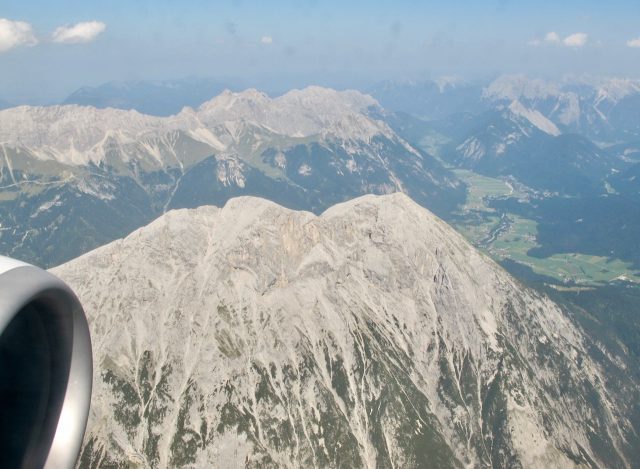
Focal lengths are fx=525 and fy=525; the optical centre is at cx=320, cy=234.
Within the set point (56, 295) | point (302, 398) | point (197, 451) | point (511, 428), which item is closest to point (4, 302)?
point (56, 295)

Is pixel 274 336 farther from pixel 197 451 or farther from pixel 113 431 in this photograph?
pixel 113 431

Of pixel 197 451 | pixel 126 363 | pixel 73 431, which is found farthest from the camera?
pixel 126 363

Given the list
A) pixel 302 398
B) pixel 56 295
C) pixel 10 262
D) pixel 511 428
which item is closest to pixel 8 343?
pixel 56 295

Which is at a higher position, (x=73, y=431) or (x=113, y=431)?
(x=73, y=431)

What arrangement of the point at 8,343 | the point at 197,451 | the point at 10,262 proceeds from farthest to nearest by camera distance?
the point at 197,451 → the point at 8,343 → the point at 10,262

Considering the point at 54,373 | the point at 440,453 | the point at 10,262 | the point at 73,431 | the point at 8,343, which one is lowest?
the point at 440,453

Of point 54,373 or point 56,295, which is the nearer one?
point 56,295
